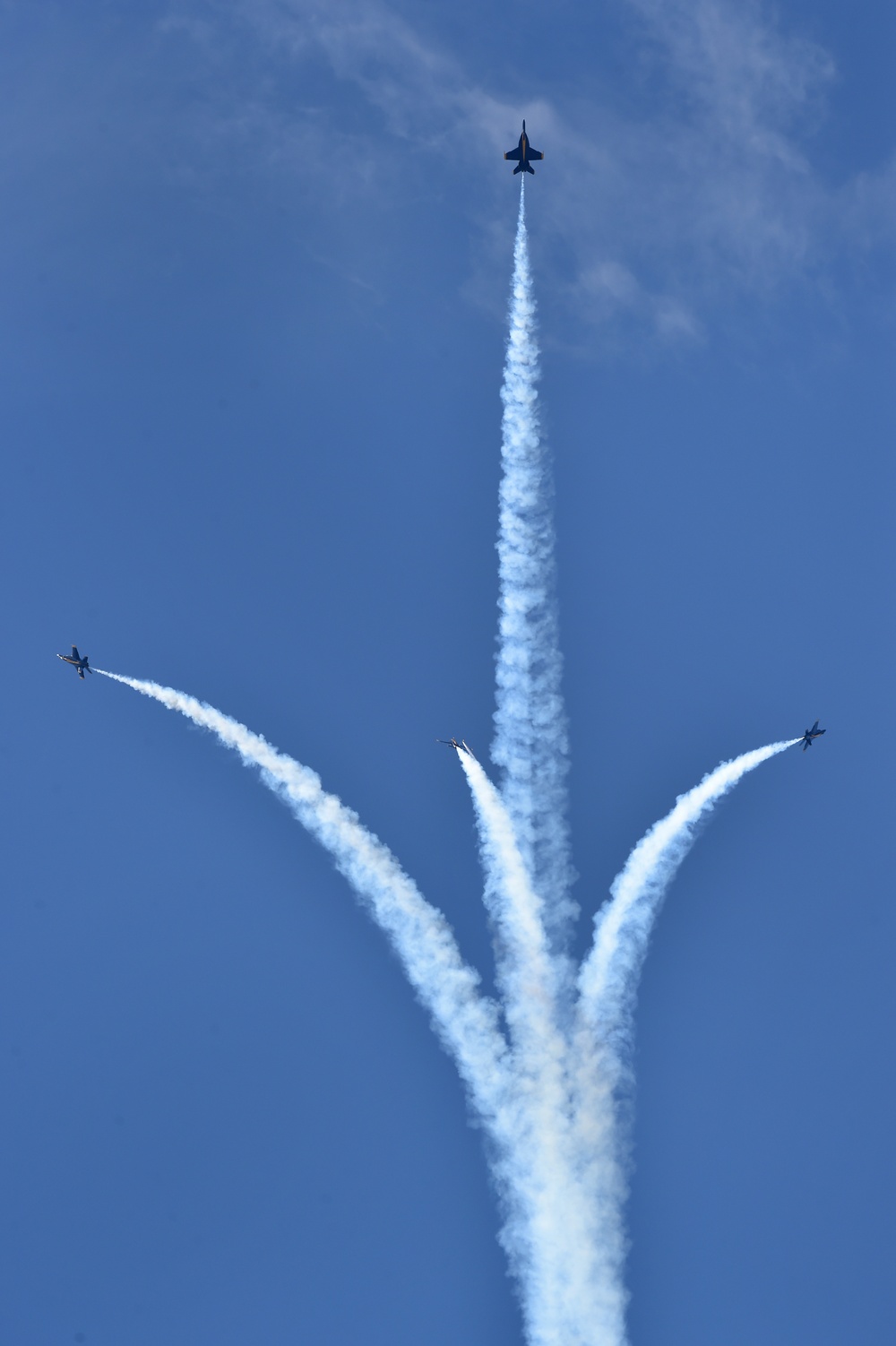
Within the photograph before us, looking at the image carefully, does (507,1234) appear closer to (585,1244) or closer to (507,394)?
(585,1244)

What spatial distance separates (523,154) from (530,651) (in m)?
26.3

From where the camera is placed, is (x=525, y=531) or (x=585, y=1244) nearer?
(x=585, y=1244)

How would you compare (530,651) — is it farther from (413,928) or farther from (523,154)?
(523,154)

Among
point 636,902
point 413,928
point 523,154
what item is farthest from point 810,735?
point 523,154

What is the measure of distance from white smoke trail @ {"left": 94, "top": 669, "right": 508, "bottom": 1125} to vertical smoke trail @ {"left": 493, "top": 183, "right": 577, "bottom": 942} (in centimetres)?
548

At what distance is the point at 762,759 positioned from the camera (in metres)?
77.4

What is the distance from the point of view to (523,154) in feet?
259

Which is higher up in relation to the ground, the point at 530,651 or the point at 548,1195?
the point at 530,651

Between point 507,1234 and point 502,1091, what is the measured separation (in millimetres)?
A: 6787

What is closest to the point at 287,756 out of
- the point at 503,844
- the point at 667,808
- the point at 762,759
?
the point at 503,844

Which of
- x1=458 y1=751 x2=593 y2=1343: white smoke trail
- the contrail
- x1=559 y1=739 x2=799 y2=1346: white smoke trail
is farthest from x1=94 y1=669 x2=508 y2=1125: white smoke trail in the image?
x1=559 y1=739 x2=799 y2=1346: white smoke trail

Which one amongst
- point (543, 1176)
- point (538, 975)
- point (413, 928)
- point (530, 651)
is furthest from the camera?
point (530, 651)

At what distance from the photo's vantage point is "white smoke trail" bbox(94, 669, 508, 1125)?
71250mm

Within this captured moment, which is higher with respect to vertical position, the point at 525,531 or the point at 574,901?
the point at 525,531
